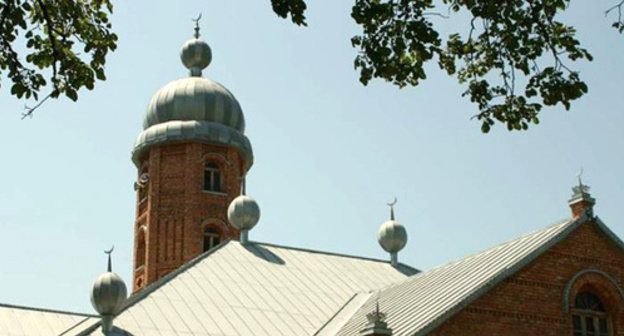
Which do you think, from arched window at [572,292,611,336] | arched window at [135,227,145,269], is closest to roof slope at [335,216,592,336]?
arched window at [572,292,611,336]

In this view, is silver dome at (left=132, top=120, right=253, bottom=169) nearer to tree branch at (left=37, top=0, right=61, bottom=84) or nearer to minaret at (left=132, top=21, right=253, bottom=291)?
minaret at (left=132, top=21, right=253, bottom=291)

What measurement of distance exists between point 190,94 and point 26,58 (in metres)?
A: 30.4

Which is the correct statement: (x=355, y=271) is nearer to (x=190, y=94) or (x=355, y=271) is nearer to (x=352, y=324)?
(x=352, y=324)

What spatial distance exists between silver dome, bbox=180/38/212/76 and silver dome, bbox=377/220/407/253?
1254cm

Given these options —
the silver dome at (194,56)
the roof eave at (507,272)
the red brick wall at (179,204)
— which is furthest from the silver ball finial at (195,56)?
the roof eave at (507,272)

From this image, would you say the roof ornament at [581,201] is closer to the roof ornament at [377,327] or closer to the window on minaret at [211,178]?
the roof ornament at [377,327]

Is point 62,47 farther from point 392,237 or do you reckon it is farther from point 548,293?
point 392,237

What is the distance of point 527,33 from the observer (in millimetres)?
11023

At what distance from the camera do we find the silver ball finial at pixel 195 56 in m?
44.2

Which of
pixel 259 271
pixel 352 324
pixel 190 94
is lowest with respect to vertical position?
pixel 352 324

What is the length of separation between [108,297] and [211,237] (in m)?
15.2

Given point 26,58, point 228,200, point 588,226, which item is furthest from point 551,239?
point 228,200

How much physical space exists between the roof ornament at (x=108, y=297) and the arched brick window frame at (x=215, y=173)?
15369 millimetres

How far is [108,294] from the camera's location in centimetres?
2531
